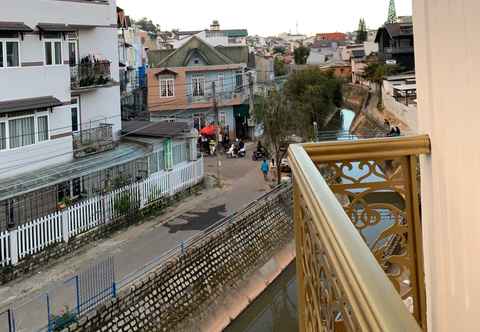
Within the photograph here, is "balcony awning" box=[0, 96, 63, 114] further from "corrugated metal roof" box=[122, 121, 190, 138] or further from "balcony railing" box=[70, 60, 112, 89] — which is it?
"corrugated metal roof" box=[122, 121, 190, 138]

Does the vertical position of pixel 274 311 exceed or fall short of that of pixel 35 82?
it falls short

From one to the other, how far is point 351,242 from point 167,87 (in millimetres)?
22549

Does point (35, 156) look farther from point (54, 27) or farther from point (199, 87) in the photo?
point (199, 87)

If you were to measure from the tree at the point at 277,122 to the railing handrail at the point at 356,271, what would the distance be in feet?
48.5

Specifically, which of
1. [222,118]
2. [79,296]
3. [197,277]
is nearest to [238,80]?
[222,118]

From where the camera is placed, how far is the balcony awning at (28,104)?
1000 centimetres

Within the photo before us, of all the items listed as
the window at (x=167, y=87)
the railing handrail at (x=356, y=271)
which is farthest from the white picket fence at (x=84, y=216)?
the window at (x=167, y=87)

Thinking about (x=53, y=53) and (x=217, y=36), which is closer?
(x=53, y=53)

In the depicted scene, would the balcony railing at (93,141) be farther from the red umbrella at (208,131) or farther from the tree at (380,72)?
the tree at (380,72)

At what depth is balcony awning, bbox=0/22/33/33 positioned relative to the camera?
394 inches

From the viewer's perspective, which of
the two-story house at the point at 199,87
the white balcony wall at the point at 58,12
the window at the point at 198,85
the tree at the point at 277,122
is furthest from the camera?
the window at the point at 198,85

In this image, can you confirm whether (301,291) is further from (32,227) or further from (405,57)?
(405,57)

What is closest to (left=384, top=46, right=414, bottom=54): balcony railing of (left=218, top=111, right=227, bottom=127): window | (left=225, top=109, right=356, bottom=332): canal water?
(left=218, top=111, right=227, bottom=127): window

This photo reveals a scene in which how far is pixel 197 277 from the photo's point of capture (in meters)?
9.43
